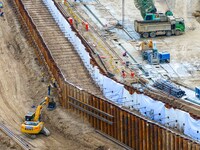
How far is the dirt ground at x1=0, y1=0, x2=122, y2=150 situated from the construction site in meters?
0.07

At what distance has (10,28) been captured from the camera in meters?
56.7

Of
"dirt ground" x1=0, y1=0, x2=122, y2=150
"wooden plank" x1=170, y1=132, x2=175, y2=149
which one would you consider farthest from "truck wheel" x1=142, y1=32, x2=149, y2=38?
"wooden plank" x1=170, y1=132, x2=175, y2=149

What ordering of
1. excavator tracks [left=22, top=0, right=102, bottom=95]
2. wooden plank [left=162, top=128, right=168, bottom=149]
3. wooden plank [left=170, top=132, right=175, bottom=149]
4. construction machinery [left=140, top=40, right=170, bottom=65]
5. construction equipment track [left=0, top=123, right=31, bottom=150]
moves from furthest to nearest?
construction machinery [left=140, top=40, right=170, bottom=65], excavator tracks [left=22, top=0, right=102, bottom=95], construction equipment track [left=0, top=123, right=31, bottom=150], wooden plank [left=162, top=128, right=168, bottom=149], wooden plank [left=170, top=132, right=175, bottom=149]

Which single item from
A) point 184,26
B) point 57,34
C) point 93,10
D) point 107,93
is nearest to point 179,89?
point 107,93

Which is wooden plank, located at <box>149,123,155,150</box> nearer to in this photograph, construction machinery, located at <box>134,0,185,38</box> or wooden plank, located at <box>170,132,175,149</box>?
→ wooden plank, located at <box>170,132,175,149</box>

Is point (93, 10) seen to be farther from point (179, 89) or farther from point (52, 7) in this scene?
point (179, 89)

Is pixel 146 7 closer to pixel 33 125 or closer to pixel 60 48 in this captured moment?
pixel 60 48

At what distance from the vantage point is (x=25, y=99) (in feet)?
148

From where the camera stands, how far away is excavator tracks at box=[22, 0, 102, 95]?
1734 inches

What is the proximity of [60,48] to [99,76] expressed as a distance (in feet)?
22.2

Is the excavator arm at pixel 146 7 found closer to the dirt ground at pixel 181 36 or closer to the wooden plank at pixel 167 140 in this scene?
the dirt ground at pixel 181 36

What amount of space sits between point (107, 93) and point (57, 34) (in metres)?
11.4

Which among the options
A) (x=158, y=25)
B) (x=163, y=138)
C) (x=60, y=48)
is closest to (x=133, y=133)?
(x=163, y=138)

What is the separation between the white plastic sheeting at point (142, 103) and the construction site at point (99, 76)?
0.07 m
